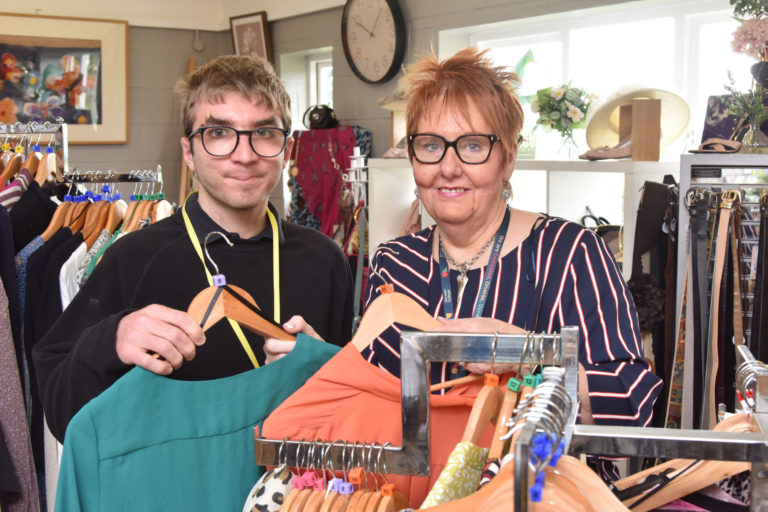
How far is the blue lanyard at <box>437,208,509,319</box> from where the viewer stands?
1578mm

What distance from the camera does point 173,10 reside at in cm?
682

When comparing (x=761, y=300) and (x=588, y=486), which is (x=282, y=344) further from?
(x=761, y=300)

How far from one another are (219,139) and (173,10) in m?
5.71

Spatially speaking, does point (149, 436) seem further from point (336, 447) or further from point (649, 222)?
point (649, 222)

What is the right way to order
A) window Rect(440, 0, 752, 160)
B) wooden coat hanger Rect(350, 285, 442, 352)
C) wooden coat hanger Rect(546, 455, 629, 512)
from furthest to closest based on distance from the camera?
window Rect(440, 0, 752, 160) → wooden coat hanger Rect(350, 285, 442, 352) → wooden coat hanger Rect(546, 455, 629, 512)

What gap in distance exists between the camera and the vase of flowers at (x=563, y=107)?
3.53 m

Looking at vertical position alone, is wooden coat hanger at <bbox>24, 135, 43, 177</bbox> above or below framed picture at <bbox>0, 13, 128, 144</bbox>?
below

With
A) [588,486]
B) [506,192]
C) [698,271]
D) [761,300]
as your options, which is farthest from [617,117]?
[588,486]

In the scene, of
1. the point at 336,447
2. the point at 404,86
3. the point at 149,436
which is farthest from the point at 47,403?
the point at 404,86

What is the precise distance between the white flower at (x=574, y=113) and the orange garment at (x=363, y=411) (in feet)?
8.36

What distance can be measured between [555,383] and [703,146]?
214 cm

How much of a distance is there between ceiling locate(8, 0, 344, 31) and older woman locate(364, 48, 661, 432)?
4.46 metres

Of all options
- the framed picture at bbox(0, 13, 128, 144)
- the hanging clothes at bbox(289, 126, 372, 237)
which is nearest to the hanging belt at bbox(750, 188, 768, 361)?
the hanging clothes at bbox(289, 126, 372, 237)

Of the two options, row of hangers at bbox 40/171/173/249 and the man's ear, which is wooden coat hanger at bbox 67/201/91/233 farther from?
the man's ear
